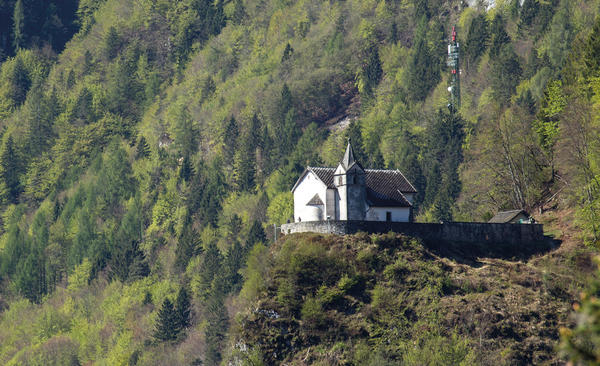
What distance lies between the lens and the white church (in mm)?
62688

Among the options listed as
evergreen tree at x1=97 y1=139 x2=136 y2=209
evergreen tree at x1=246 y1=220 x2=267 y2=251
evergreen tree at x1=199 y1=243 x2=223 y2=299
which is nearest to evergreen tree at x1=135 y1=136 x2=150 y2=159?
evergreen tree at x1=97 y1=139 x2=136 y2=209

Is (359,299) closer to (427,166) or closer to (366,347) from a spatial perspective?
(366,347)

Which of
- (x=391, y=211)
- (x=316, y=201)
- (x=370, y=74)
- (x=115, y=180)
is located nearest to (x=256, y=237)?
(x=316, y=201)

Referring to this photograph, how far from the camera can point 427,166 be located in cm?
10850

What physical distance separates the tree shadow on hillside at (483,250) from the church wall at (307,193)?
338 inches

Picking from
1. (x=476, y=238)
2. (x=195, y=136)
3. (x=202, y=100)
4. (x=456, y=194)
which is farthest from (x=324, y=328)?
(x=202, y=100)

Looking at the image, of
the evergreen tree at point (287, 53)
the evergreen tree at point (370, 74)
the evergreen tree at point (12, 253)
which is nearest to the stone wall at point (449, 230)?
the evergreen tree at point (370, 74)

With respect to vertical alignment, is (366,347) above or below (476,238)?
below

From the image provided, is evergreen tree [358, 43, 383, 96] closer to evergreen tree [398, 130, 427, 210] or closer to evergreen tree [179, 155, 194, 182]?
evergreen tree [398, 130, 427, 210]

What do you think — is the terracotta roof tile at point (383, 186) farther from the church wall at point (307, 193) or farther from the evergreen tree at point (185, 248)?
the evergreen tree at point (185, 248)

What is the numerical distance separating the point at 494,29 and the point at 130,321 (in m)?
64.4

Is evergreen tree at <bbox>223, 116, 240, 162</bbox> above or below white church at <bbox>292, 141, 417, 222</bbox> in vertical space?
above

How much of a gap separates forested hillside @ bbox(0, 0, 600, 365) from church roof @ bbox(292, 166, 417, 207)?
19.6 feet

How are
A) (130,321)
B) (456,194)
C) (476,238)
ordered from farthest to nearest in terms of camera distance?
(130,321), (456,194), (476,238)
